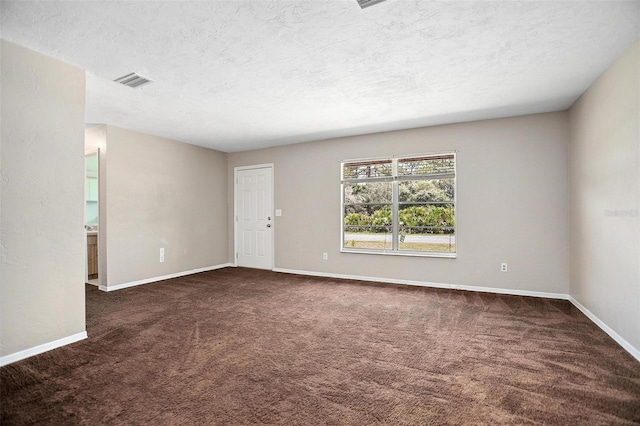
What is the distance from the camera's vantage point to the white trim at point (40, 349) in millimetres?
2436

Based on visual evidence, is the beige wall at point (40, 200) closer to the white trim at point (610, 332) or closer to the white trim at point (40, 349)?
the white trim at point (40, 349)

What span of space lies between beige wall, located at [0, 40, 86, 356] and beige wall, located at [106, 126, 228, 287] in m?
2.06

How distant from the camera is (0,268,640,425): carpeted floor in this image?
1843mm

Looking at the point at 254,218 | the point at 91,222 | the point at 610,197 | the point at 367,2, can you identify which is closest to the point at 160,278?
the point at 254,218

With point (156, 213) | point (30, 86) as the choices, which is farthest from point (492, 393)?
point (156, 213)

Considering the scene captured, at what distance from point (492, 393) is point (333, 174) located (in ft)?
13.9

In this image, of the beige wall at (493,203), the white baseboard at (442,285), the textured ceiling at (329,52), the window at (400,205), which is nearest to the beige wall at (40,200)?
the textured ceiling at (329,52)

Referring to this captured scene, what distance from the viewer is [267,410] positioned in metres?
1.86

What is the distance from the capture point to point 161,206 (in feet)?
18.3

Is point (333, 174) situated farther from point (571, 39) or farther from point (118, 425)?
point (118, 425)

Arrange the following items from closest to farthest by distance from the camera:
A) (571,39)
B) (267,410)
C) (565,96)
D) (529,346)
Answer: (267,410), (571,39), (529,346), (565,96)

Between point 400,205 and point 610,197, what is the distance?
105 inches

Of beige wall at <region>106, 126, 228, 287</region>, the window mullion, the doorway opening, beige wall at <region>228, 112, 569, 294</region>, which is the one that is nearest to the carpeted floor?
beige wall at <region>228, 112, 569, 294</region>

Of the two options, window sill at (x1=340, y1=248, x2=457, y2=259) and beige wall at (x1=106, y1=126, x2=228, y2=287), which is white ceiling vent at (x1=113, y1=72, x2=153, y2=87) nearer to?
beige wall at (x1=106, y1=126, x2=228, y2=287)
